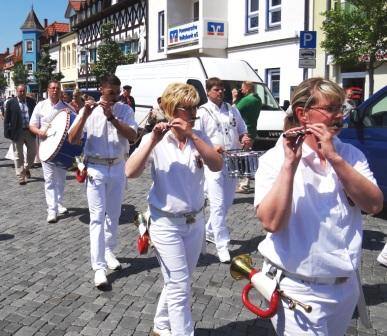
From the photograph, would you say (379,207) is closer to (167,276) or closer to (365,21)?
(167,276)

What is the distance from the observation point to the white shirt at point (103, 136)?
199 inches

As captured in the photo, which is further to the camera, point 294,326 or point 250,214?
point 250,214

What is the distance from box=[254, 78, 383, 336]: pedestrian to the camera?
219cm

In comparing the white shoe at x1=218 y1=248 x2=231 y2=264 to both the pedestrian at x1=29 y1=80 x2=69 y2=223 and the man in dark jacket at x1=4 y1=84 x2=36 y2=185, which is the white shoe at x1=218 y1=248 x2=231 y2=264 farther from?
the man in dark jacket at x1=4 y1=84 x2=36 y2=185

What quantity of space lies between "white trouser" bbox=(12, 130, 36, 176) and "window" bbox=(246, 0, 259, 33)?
14.4m

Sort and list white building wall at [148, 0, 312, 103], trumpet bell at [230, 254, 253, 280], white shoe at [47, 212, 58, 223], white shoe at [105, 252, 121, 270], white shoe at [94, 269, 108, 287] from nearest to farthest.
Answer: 1. trumpet bell at [230, 254, 253, 280]
2. white shoe at [94, 269, 108, 287]
3. white shoe at [105, 252, 121, 270]
4. white shoe at [47, 212, 58, 223]
5. white building wall at [148, 0, 312, 103]

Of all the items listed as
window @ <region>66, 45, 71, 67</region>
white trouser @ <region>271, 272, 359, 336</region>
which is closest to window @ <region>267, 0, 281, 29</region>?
white trouser @ <region>271, 272, 359, 336</region>

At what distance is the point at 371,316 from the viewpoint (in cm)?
427

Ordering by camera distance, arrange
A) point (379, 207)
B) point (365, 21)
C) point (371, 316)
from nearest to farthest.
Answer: point (379, 207)
point (371, 316)
point (365, 21)

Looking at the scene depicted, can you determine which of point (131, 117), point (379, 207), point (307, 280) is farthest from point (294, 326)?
point (131, 117)

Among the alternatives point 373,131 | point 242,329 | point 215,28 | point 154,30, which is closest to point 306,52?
point 373,131

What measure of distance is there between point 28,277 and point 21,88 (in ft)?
24.4

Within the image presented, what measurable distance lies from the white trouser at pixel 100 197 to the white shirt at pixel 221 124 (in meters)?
1.23

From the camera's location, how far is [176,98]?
3.38 metres
